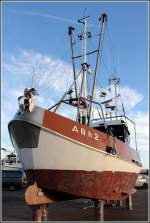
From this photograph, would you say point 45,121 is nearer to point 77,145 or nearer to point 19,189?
point 77,145

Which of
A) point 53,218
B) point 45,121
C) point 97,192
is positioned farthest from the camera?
point 53,218

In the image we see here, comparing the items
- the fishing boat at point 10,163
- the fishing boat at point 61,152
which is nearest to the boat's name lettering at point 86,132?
the fishing boat at point 61,152

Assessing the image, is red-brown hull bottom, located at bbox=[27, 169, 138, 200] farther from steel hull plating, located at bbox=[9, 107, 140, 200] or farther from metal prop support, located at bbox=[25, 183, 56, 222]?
metal prop support, located at bbox=[25, 183, 56, 222]

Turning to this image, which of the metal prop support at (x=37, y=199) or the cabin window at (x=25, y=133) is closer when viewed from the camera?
the cabin window at (x=25, y=133)

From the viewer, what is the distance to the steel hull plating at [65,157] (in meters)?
13.1

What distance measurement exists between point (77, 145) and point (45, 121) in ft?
4.92

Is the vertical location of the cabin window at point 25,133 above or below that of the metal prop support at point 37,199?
above

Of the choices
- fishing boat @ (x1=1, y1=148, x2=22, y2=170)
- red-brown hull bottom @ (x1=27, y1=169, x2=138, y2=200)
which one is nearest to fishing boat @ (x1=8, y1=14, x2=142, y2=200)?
red-brown hull bottom @ (x1=27, y1=169, x2=138, y2=200)

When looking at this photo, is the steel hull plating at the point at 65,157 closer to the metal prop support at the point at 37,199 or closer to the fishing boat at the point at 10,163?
the metal prop support at the point at 37,199

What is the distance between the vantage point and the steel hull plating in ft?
43.0

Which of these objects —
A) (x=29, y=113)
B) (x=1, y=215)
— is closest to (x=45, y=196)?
(x=29, y=113)

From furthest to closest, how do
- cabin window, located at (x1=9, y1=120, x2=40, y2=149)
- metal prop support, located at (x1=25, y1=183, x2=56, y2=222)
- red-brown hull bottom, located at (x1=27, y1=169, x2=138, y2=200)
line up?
red-brown hull bottom, located at (x1=27, y1=169, x2=138, y2=200), metal prop support, located at (x1=25, y1=183, x2=56, y2=222), cabin window, located at (x1=9, y1=120, x2=40, y2=149)

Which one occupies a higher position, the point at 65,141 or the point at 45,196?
the point at 65,141

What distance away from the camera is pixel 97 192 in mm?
14383
